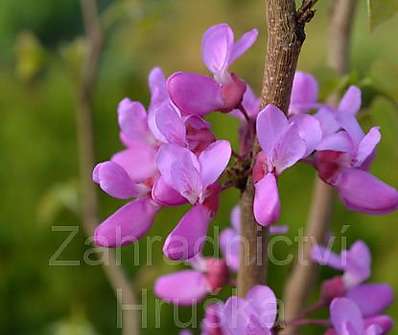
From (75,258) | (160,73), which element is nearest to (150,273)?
(160,73)

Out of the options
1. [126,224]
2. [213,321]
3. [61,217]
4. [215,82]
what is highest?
[215,82]

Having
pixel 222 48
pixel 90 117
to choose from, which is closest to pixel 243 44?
pixel 222 48

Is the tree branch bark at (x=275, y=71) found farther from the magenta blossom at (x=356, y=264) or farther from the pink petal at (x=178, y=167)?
the magenta blossom at (x=356, y=264)

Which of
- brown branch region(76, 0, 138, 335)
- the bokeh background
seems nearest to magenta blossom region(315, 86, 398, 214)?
brown branch region(76, 0, 138, 335)

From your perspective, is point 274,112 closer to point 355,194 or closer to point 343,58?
point 355,194

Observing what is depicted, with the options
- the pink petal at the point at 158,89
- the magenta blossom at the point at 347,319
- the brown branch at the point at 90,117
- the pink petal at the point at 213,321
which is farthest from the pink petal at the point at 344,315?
the brown branch at the point at 90,117

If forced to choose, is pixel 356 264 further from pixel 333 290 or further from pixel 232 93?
pixel 232 93
